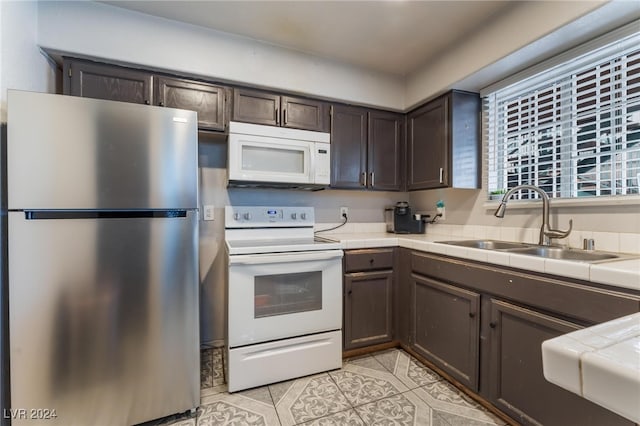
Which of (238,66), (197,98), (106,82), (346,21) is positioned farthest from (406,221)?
(106,82)

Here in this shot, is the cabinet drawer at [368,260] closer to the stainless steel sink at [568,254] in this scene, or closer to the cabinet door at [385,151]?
the cabinet door at [385,151]

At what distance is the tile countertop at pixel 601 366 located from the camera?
0.35m

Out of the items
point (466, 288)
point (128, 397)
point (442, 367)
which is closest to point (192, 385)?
point (128, 397)

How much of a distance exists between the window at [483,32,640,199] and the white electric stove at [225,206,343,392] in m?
1.44

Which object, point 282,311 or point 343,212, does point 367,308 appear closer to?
point 282,311

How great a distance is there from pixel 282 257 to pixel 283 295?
263 millimetres

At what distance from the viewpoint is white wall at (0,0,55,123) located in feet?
4.36

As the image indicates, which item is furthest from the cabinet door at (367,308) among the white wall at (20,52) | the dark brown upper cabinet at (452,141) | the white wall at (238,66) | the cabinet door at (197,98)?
the white wall at (20,52)

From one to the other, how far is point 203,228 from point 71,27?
4.78 ft

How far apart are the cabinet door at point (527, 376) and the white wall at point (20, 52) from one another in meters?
2.64

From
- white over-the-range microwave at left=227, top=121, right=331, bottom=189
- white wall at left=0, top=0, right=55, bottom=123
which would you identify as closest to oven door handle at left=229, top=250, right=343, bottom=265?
white over-the-range microwave at left=227, top=121, right=331, bottom=189

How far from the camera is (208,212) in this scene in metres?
2.27

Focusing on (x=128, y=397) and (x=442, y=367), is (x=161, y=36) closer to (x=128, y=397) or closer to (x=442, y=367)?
(x=128, y=397)

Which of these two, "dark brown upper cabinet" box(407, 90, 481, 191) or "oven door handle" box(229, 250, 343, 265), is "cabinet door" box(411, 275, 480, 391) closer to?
"oven door handle" box(229, 250, 343, 265)
